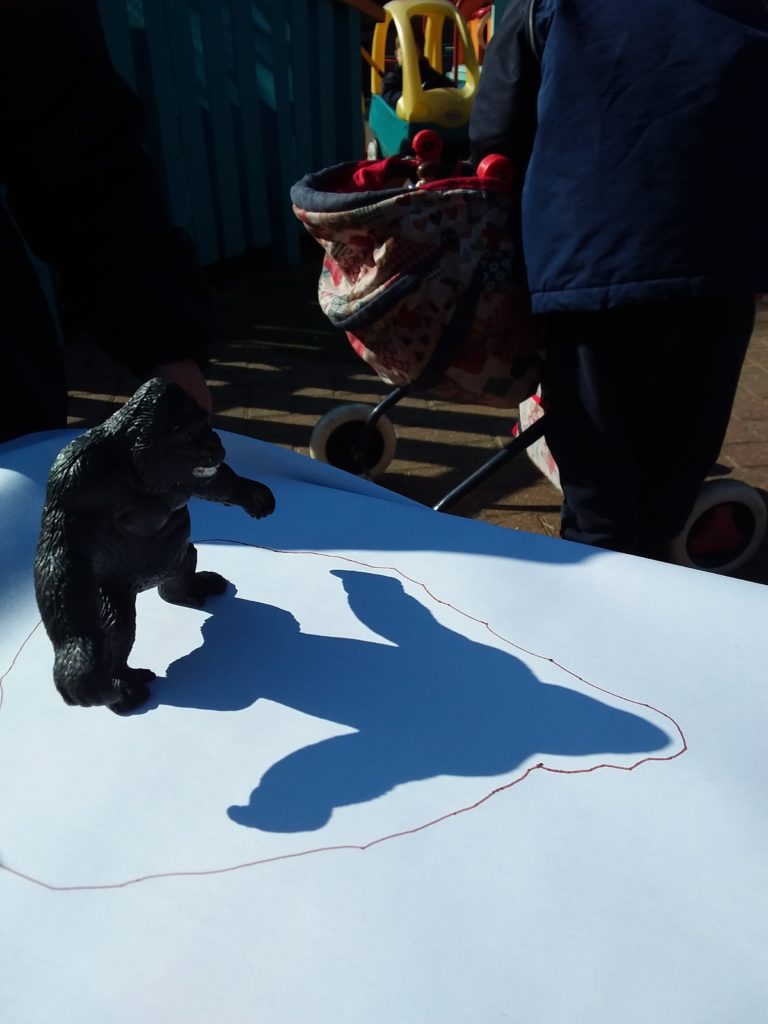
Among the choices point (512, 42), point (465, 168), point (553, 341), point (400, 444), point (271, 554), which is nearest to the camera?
point (271, 554)

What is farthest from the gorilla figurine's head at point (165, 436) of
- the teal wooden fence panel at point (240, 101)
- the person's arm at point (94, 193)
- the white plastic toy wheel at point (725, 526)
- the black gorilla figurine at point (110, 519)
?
the teal wooden fence panel at point (240, 101)

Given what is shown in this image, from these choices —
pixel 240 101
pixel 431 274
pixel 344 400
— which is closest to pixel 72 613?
pixel 431 274

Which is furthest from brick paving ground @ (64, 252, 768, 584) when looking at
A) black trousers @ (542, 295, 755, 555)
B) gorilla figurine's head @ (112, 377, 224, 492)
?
gorilla figurine's head @ (112, 377, 224, 492)

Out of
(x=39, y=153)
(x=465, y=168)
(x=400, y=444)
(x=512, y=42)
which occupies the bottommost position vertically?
(x=400, y=444)

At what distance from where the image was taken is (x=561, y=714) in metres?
0.82

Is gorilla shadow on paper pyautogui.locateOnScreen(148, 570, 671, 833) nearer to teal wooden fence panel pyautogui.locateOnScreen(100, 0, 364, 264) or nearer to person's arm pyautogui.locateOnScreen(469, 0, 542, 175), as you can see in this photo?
person's arm pyautogui.locateOnScreen(469, 0, 542, 175)

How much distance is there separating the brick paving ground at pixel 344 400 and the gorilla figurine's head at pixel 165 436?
140 cm

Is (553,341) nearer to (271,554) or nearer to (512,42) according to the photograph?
(512,42)

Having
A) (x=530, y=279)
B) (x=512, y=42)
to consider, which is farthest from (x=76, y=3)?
(x=530, y=279)

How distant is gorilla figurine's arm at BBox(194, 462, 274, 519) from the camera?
2.66 ft

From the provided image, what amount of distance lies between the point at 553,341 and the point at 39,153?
0.83 m

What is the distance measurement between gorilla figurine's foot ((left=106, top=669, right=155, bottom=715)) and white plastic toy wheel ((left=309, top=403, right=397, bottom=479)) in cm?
127

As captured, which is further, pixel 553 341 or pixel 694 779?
pixel 553 341

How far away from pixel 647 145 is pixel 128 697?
1.03 m
